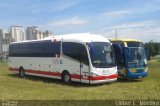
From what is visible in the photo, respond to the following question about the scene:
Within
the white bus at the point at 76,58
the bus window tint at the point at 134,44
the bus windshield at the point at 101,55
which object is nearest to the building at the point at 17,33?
the white bus at the point at 76,58

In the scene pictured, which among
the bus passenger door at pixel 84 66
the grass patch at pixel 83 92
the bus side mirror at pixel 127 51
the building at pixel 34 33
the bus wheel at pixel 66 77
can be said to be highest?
the building at pixel 34 33

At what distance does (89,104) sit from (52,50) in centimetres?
1052

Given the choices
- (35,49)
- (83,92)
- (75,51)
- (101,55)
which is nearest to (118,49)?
(101,55)

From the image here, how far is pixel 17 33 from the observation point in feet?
343

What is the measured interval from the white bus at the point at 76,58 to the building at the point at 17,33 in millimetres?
80863

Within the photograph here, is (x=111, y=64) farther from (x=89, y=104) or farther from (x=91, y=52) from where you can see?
(x=89, y=104)

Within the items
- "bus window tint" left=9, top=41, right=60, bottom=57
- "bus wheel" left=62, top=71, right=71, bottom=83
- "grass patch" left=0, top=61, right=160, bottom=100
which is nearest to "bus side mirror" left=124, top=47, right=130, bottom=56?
"grass patch" left=0, top=61, right=160, bottom=100

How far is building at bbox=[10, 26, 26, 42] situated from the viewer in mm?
103500

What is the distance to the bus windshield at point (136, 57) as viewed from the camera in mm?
20217

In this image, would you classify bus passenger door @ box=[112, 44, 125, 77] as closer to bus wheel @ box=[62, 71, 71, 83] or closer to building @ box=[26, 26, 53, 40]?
bus wheel @ box=[62, 71, 71, 83]

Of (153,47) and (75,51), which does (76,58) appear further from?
(153,47)

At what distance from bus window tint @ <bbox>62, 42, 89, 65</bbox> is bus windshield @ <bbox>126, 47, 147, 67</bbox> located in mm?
3541

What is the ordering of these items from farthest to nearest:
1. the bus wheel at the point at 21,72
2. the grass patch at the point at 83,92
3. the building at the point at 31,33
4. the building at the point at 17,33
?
A: 1. the building at the point at 17,33
2. the building at the point at 31,33
3. the bus wheel at the point at 21,72
4. the grass patch at the point at 83,92

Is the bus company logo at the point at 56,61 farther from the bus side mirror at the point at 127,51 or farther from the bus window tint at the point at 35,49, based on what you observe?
the bus side mirror at the point at 127,51
